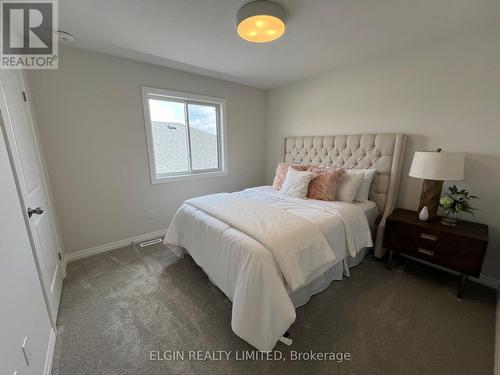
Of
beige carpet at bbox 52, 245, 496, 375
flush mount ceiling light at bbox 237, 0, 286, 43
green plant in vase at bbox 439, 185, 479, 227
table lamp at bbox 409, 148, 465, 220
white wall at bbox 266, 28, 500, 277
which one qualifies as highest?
flush mount ceiling light at bbox 237, 0, 286, 43

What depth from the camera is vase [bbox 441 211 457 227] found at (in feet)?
6.53

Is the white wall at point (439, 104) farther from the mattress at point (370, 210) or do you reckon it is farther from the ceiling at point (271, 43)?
the mattress at point (370, 210)

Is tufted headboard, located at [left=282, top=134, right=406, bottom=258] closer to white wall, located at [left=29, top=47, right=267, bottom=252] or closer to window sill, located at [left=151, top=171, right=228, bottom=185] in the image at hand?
window sill, located at [left=151, top=171, right=228, bottom=185]

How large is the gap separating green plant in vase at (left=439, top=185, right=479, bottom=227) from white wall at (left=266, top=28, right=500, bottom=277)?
0.11 m

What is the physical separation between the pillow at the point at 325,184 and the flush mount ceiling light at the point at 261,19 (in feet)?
5.16

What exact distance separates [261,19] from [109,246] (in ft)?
10.1

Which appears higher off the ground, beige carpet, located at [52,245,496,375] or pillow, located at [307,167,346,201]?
pillow, located at [307,167,346,201]

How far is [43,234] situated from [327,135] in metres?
3.50

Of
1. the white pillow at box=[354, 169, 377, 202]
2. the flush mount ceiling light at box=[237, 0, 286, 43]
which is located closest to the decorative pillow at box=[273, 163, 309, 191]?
the white pillow at box=[354, 169, 377, 202]

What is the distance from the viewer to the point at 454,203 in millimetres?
1972

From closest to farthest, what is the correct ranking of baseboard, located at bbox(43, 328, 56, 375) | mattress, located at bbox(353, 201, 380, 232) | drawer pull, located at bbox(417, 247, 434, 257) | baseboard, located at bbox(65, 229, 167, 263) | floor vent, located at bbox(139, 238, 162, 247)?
baseboard, located at bbox(43, 328, 56, 375) → drawer pull, located at bbox(417, 247, 434, 257) → mattress, located at bbox(353, 201, 380, 232) → baseboard, located at bbox(65, 229, 167, 263) → floor vent, located at bbox(139, 238, 162, 247)

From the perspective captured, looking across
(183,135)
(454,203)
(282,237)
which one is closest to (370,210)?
(454,203)

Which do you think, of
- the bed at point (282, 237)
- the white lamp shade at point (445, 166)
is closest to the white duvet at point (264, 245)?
the bed at point (282, 237)

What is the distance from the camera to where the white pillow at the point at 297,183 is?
2.59 metres
